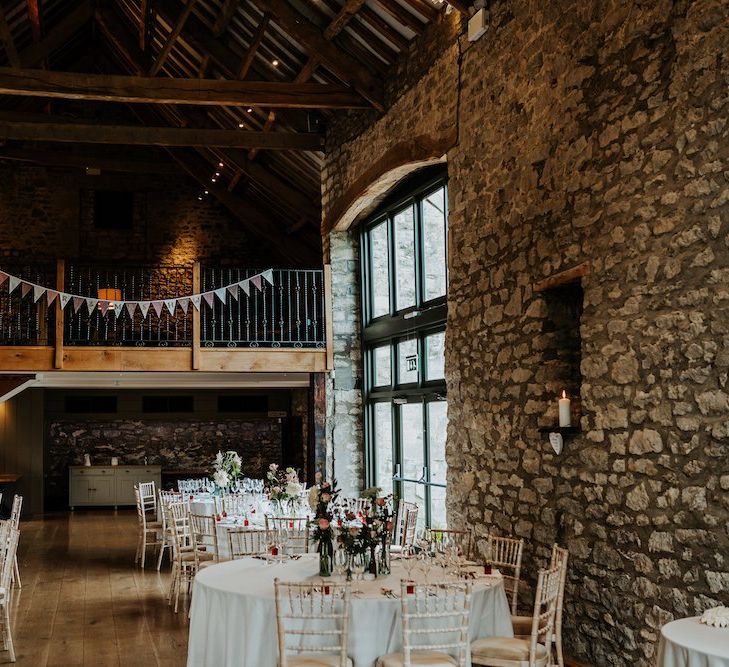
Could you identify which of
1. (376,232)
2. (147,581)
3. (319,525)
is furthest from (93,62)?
(319,525)

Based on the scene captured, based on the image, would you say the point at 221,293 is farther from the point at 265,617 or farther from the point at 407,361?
the point at 265,617

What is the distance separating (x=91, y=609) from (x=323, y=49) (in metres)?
6.26

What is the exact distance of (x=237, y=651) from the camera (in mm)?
4934

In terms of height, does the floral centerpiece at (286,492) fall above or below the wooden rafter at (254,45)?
below

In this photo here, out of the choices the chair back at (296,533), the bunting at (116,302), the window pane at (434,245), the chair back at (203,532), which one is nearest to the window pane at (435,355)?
the window pane at (434,245)

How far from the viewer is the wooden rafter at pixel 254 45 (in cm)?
1000

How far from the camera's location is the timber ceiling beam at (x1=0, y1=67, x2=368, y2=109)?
368 inches

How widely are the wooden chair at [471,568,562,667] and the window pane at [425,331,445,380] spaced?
4.50 metres

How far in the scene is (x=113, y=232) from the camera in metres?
17.8

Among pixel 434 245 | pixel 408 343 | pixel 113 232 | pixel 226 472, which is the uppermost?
pixel 113 232

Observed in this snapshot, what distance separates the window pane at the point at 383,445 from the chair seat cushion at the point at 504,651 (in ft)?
19.4

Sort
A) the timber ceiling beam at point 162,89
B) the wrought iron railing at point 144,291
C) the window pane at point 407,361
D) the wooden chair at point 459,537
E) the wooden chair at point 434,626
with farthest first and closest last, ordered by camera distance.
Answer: the wrought iron railing at point 144,291, the window pane at point 407,361, the timber ceiling beam at point 162,89, the wooden chair at point 459,537, the wooden chair at point 434,626

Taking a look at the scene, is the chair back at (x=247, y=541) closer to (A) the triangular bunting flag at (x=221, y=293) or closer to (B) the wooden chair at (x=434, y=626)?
(B) the wooden chair at (x=434, y=626)

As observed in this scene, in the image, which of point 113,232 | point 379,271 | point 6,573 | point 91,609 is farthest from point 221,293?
point 113,232
